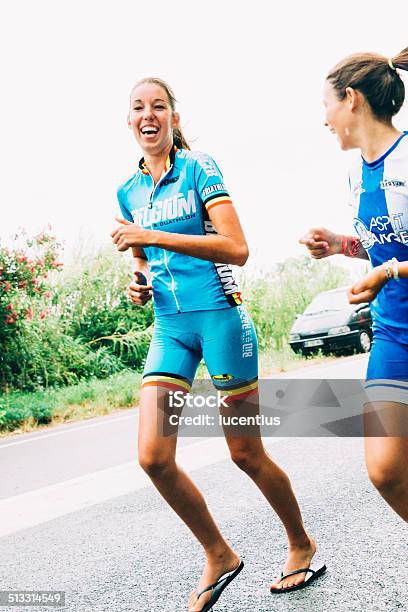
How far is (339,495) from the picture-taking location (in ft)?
18.7

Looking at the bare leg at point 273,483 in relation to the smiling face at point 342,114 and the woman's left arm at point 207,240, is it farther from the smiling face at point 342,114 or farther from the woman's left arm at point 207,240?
the smiling face at point 342,114

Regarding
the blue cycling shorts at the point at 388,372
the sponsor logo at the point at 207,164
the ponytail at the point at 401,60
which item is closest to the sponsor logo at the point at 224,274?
the sponsor logo at the point at 207,164

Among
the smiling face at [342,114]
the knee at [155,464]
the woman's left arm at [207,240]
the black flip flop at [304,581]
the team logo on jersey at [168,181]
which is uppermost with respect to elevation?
the smiling face at [342,114]

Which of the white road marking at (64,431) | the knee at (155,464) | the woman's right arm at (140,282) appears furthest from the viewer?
the white road marking at (64,431)

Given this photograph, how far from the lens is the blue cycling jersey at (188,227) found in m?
3.64

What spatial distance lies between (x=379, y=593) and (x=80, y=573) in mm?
1614

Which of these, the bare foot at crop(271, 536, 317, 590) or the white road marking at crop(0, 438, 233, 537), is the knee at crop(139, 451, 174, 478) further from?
the white road marking at crop(0, 438, 233, 537)

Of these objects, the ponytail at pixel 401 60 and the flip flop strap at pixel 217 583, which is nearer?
the ponytail at pixel 401 60

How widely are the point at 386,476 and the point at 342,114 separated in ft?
4.58

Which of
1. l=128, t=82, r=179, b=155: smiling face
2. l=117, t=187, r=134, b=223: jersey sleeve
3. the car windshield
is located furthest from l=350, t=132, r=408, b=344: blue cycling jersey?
the car windshield

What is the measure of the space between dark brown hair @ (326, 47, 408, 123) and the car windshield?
1579 centimetres

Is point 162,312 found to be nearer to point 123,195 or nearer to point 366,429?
point 123,195

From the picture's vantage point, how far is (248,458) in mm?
3717

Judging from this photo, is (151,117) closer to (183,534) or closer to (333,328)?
(183,534)
